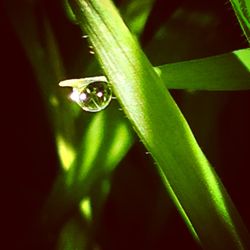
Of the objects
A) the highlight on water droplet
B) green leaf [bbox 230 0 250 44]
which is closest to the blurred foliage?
the highlight on water droplet

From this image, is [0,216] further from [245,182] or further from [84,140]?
[245,182]

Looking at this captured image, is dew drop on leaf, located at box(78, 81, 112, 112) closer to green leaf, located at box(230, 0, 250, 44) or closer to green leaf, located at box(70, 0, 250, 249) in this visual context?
green leaf, located at box(70, 0, 250, 249)

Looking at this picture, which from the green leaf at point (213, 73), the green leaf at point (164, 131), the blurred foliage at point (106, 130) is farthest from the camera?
the blurred foliage at point (106, 130)

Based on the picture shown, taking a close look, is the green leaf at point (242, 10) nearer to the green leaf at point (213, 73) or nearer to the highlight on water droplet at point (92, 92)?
the green leaf at point (213, 73)

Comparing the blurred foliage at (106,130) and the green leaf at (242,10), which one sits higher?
the green leaf at (242,10)

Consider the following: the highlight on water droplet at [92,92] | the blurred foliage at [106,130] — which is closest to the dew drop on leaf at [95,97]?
the highlight on water droplet at [92,92]

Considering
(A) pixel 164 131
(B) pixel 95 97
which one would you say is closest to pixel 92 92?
(B) pixel 95 97
